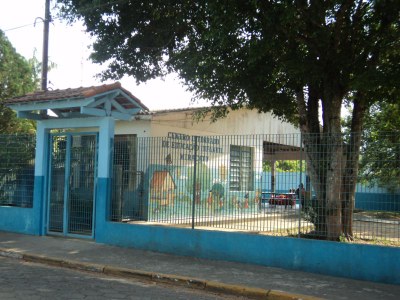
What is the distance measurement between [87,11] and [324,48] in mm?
5482

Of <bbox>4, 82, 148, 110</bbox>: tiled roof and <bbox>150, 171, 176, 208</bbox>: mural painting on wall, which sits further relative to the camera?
<bbox>150, 171, 176, 208</bbox>: mural painting on wall

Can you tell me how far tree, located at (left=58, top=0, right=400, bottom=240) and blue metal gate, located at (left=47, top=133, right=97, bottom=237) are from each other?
81.9 inches

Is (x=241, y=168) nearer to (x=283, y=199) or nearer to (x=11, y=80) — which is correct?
(x=283, y=199)

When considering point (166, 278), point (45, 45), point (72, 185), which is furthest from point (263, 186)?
point (45, 45)

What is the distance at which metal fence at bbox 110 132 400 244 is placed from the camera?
332 inches

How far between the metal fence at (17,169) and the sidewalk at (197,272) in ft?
6.71

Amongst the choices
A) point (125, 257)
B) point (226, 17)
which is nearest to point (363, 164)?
point (226, 17)

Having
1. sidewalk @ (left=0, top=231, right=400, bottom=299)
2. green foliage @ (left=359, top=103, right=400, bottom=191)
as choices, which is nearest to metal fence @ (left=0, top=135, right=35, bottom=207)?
sidewalk @ (left=0, top=231, right=400, bottom=299)

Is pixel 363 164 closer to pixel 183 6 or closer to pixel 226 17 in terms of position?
pixel 226 17

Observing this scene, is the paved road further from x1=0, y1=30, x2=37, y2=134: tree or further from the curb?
x1=0, y1=30, x2=37, y2=134: tree

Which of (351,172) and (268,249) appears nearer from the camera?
(351,172)

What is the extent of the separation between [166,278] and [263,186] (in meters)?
2.88

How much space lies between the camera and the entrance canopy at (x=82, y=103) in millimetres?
Answer: 10914

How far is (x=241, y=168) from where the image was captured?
10047 millimetres
